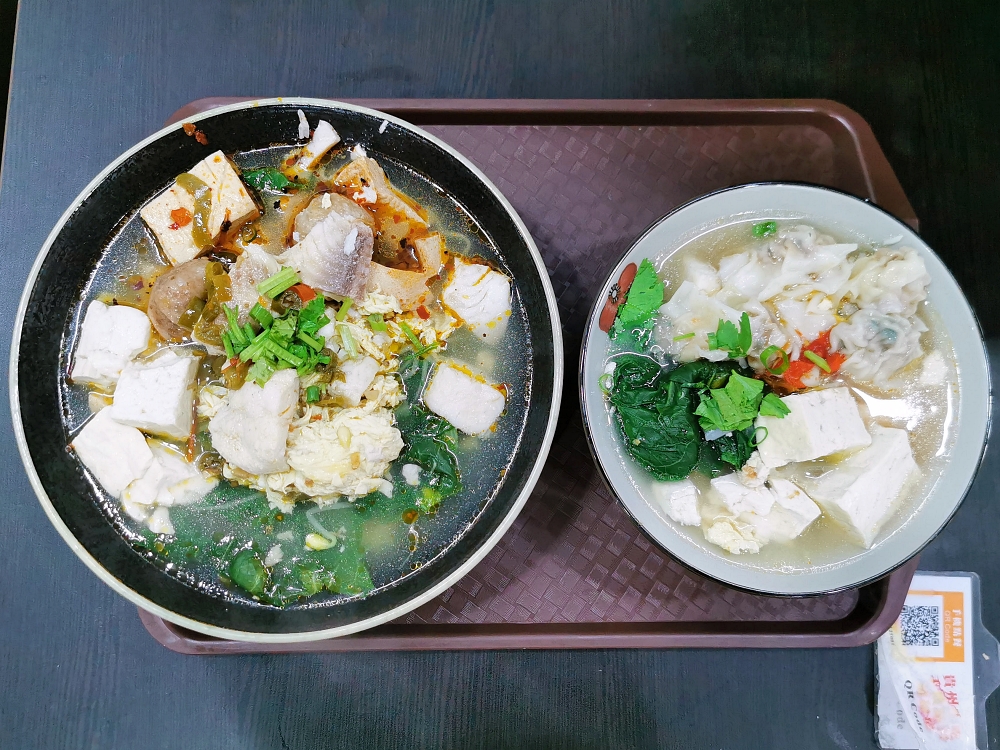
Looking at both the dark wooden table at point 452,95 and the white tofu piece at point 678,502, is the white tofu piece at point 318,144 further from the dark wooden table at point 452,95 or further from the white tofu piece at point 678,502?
the white tofu piece at point 678,502

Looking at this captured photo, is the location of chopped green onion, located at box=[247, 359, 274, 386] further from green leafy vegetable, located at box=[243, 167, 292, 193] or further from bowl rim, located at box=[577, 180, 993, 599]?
bowl rim, located at box=[577, 180, 993, 599]

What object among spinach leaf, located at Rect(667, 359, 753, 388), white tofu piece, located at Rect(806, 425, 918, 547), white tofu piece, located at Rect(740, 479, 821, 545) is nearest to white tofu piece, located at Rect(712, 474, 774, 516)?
white tofu piece, located at Rect(740, 479, 821, 545)

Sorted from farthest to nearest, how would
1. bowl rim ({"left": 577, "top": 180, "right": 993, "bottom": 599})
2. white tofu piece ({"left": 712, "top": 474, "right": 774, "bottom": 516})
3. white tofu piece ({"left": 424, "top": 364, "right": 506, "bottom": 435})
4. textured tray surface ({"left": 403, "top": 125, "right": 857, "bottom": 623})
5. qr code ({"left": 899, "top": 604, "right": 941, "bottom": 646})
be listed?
qr code ({"left": 899, "top": 604, "right": 941, "bottom": 646})
textured tray surface ({"left": 403, "top": 125, "right": 857, "bottom": 623})
white tofu piece ({"left": 424, "top": 364, "right": 506, "bottom": 435})
white tofu piece ({"left": 712, "top": 474, "right": 774, "bottom": 516})
bowl rim ({"left": 577, "top": 180, "right": 993, "bottom": 599})

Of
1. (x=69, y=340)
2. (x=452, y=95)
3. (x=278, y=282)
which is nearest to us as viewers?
(x=278, y=282)

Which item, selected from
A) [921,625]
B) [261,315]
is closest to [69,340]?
[261,315]

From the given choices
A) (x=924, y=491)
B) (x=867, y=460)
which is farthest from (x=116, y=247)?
(x=924, y=491)

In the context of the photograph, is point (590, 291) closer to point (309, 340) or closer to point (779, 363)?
point (779, 363)
